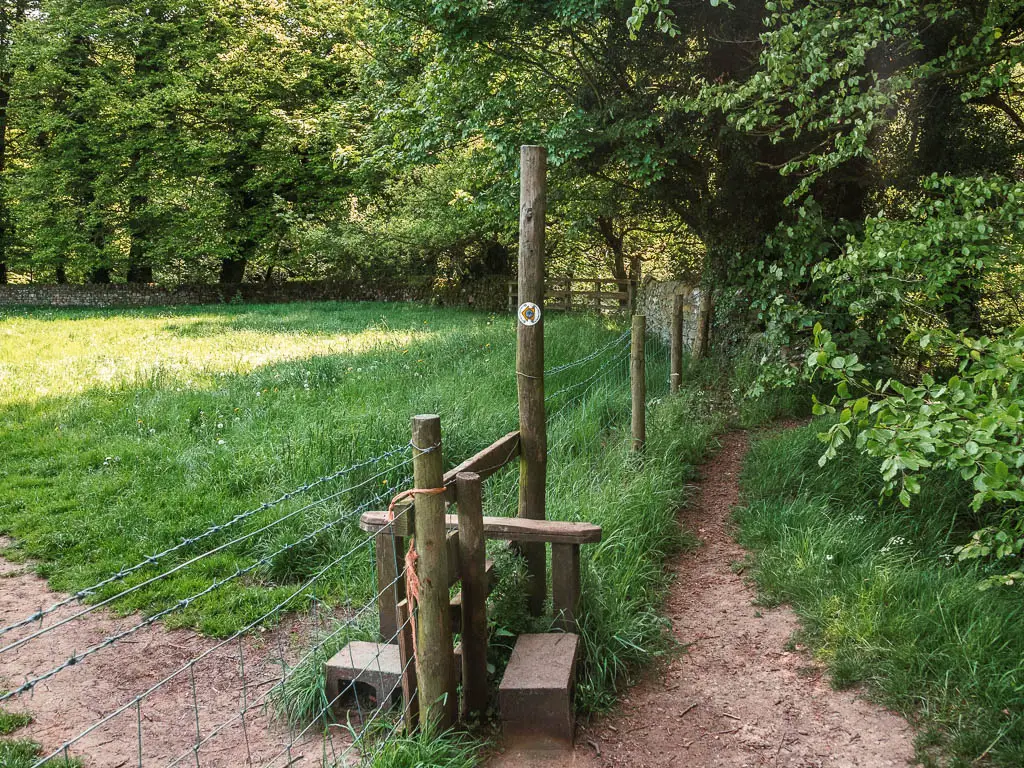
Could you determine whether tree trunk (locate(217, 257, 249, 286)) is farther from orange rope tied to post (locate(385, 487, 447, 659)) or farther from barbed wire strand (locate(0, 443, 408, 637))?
orange rope tied to post (locate(385, 487, 447, 659))

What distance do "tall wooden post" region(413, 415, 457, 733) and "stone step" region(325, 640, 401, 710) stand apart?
0.35 metres

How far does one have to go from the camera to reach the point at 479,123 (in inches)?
409

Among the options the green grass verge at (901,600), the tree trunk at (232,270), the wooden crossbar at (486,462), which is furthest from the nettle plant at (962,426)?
the tree trunk at (232,270)

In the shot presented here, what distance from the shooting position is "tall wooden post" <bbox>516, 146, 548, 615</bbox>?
3.96 metres

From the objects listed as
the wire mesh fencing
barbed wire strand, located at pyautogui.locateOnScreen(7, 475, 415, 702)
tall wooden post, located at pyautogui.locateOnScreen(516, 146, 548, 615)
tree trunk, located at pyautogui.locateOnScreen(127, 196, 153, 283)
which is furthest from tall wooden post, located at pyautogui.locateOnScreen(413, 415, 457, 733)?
tree trunk, located at pyautogui.locateOnScreen(127, 196, 153, 283)

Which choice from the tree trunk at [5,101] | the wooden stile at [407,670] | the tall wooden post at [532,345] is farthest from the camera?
the tree trunk at [5,101]

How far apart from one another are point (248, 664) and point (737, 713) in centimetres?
268

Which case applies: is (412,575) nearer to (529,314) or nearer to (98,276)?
(529,314)

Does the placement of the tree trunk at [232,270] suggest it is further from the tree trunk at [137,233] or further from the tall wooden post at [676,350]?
the tall wooden post at [676,350]

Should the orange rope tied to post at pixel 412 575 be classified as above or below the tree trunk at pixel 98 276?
below

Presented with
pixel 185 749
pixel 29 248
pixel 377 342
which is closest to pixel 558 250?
pixel 377 342

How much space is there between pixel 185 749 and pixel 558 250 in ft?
78.2

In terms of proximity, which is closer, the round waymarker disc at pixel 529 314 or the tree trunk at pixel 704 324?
the round waymarker disc at pixel 529 314

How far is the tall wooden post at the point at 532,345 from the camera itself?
156 inches
